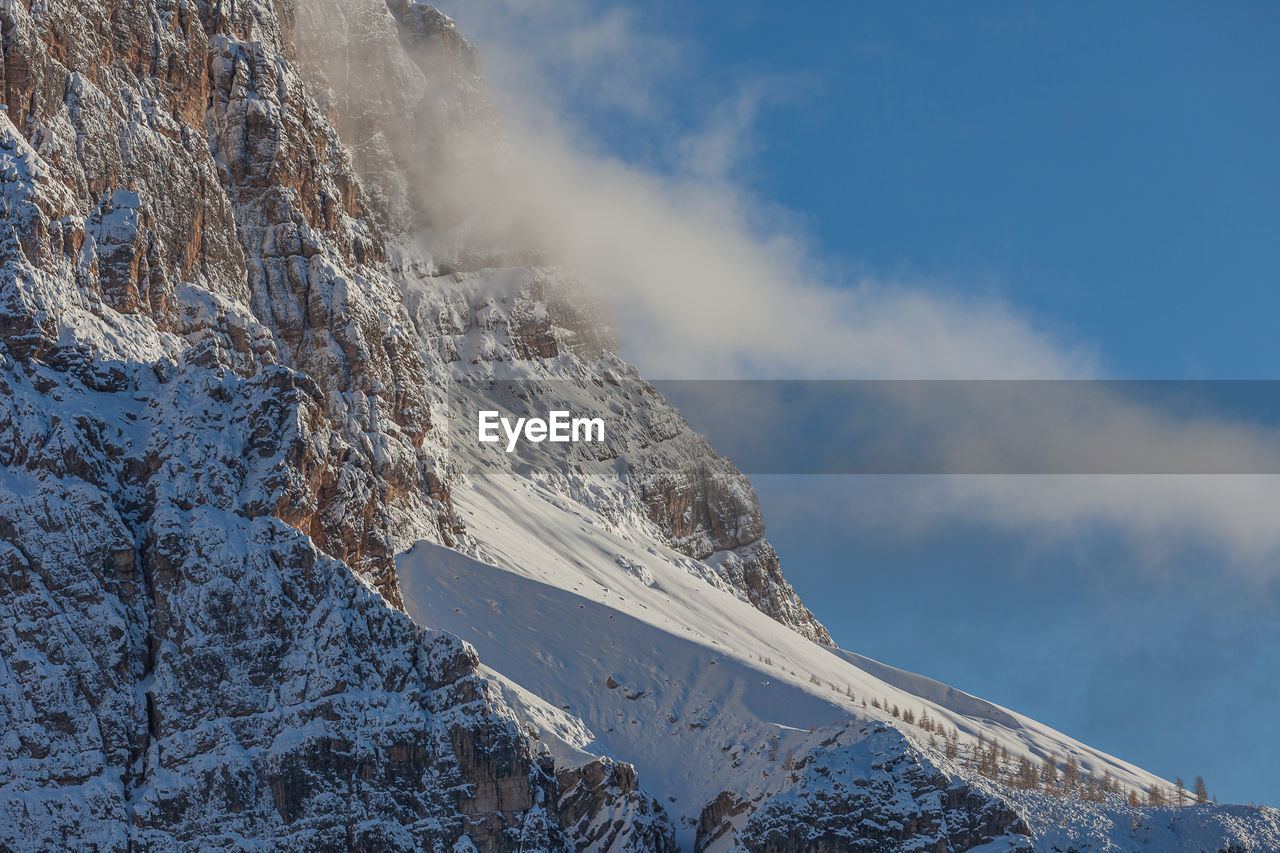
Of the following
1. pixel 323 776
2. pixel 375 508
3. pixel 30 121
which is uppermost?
pixel 30 121

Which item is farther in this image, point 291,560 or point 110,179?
point 110,179

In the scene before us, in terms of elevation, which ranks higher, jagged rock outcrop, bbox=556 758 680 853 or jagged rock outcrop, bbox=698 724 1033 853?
jagged rock outcrop, bbox=698 724 1033 853

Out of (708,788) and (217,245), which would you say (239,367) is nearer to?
(217,245)

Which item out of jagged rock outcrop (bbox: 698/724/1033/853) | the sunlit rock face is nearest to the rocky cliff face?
the sunlit rock face

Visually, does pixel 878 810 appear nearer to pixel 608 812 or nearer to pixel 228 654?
pixel 608 812

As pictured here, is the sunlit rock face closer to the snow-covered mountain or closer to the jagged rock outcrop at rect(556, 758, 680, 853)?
the snow-covered mountain

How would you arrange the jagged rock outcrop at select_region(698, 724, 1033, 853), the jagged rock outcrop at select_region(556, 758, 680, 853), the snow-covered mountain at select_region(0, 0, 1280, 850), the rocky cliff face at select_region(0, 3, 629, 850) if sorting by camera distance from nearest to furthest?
the rocky cliff face at select_region(0, 3, 629, 850), the snow-covered mountain at select_region(0, 0, 1280, 850), the jagged rock outcrop at select_region(698, 724, 1033, 853), the jagged rock outcrop at select_region(556, 758, 680, 853)

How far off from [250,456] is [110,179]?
124 feet

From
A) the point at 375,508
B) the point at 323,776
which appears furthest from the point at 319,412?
the point at 323,776

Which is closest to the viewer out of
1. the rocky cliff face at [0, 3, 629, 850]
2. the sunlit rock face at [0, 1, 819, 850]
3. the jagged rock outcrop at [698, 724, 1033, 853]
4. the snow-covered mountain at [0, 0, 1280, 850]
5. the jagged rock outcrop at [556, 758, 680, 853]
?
the rocky cliff face at [0, 3, 629, 850]

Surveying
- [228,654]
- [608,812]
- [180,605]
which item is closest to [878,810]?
[608,812]

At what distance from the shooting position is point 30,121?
543 ft

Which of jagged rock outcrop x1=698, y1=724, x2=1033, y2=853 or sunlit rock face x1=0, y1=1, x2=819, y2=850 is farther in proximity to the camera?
jagged rock outcrop x1=698, y1=724, x2=1033, y2=853

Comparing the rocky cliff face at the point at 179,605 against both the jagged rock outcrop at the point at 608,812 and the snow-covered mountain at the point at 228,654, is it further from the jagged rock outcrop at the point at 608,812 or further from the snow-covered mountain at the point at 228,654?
the jagged rock outcrop at the point at 608,812
